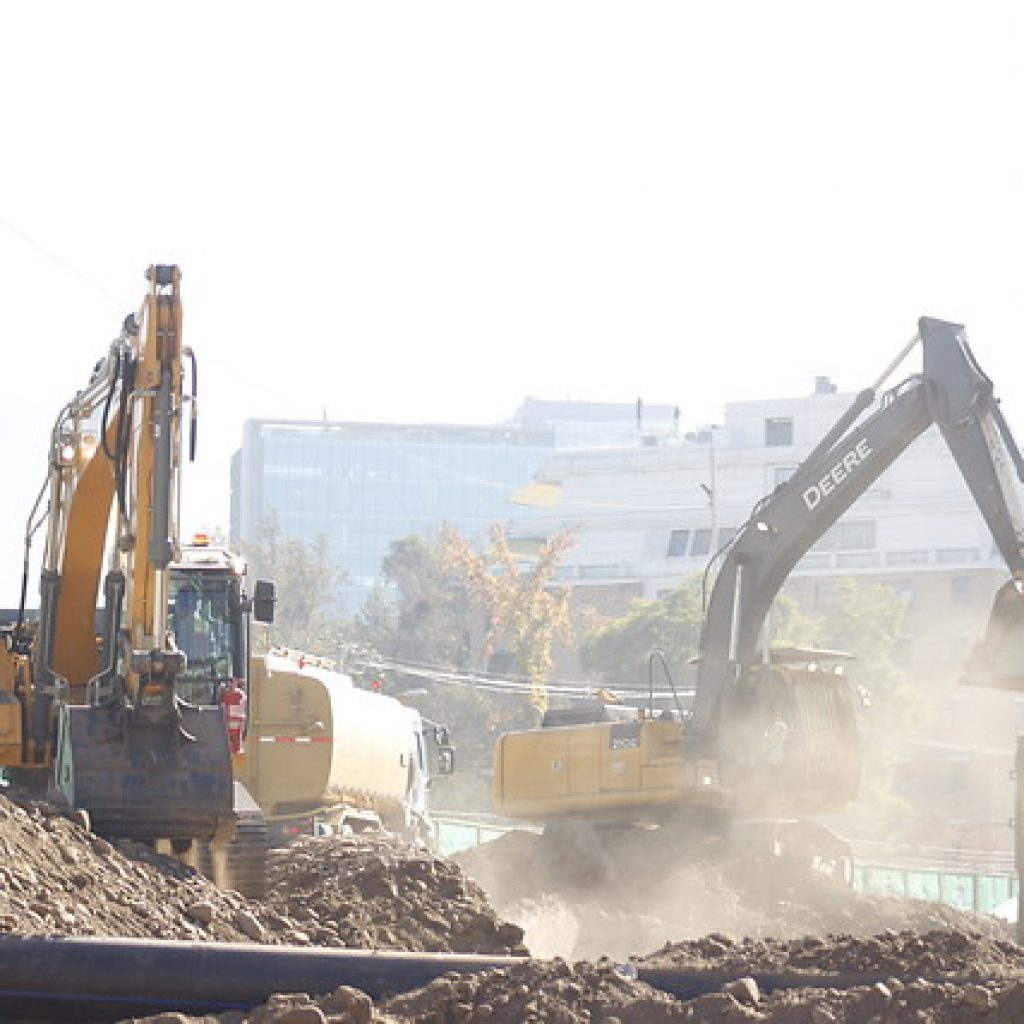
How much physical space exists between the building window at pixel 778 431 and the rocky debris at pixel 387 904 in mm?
82194

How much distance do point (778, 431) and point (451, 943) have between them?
85.9 m

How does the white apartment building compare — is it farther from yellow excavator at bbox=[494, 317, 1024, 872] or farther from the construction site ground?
the construction site ground

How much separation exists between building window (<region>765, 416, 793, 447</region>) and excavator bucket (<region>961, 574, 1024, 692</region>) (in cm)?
7687

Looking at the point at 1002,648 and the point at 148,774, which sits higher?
the point at 1002,648

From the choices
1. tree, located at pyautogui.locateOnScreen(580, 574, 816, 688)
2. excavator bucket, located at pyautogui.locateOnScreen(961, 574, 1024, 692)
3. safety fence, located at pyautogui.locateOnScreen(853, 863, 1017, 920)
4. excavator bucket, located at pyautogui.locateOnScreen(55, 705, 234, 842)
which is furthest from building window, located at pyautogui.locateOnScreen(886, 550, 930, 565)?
excavator bucket, located at pyautogui.locateOnScreen(55, 705, 234, 842)

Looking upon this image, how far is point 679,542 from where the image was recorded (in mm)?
102062

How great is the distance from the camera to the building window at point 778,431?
99.4 metres

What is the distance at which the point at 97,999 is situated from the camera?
32.9 ft

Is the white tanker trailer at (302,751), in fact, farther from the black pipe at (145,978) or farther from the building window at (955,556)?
the building window at (955,556)

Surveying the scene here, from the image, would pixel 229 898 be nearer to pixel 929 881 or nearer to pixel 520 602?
pixel 929 881

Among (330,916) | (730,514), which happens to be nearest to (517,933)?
(330,916)

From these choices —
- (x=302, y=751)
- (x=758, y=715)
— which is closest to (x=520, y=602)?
(x=758, y=715)

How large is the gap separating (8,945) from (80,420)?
866 cm

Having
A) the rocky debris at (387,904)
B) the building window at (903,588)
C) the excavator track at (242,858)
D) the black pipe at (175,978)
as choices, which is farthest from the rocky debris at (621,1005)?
the building window at (903,588)
